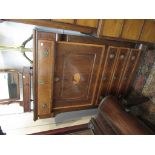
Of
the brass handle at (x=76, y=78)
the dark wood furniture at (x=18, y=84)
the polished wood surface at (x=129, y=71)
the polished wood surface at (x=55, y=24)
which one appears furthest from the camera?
the polished wood surface at (x=129, y=71)

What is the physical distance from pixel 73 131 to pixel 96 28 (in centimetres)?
84

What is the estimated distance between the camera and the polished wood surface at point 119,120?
90cm

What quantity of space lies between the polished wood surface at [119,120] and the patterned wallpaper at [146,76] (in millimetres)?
417

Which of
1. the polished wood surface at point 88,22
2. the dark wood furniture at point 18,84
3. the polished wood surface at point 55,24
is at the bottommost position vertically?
the dark wood furniture at point 18,84

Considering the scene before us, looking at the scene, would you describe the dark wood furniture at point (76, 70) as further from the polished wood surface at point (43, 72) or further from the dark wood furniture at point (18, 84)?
the dark wood furniture at point (18, 84)

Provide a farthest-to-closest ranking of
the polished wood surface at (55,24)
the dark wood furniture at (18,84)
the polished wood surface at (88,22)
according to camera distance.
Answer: the dark wood furniture at (18,84), the polished wood surface at (88,22), the polished wood surface at (55,24)

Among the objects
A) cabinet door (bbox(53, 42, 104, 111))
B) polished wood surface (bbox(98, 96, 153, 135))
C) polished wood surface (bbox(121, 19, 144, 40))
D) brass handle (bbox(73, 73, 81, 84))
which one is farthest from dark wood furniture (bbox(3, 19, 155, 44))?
polished wood surface (bbox(98, 96, 153, 135))

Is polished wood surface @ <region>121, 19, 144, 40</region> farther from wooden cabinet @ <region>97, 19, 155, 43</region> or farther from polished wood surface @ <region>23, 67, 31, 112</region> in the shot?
polished wood surface @ <region>23, 67, 31, 112</region>

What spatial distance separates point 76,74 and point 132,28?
56 cm

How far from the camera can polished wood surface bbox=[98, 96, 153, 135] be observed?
0.90 metres

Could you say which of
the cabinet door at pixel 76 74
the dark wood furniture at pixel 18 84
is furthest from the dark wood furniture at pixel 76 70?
the dark wood furniture at pixel 18 84

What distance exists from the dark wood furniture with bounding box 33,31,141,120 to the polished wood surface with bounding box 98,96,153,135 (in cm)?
19
